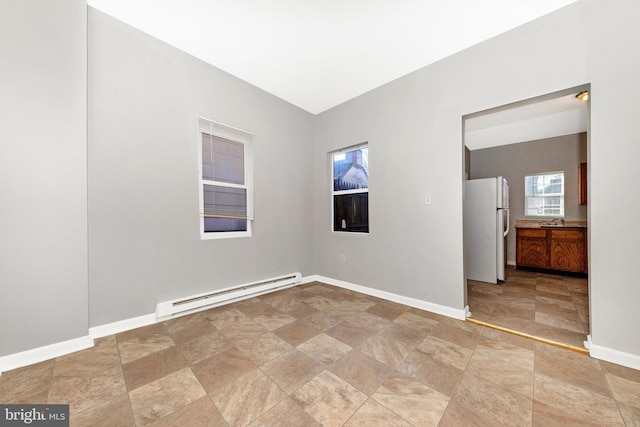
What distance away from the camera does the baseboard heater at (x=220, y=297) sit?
2445mm

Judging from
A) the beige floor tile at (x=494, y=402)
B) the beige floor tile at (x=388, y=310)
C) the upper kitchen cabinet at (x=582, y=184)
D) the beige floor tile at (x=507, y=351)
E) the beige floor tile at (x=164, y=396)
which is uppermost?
the upper kitchen cabinet at (x=582, y=184)

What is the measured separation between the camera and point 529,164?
16.8 ft

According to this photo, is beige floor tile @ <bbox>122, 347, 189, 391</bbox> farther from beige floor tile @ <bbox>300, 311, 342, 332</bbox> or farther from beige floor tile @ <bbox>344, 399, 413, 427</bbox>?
beige floor tile @ <bbox>344, 399, 413, 427</bbox>

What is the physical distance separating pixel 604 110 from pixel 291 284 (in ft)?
12.3

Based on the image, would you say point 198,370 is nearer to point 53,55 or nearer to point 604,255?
point 53,55

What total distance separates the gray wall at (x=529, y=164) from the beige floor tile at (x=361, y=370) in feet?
16.9

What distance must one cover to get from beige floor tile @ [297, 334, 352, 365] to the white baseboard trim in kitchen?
4.15 feet

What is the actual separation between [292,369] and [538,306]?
3.08m

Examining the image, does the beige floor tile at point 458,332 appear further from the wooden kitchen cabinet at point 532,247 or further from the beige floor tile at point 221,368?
the wooden kitchen cabinet at point 532,247

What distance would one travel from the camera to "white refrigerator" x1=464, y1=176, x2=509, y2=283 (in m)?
3.76

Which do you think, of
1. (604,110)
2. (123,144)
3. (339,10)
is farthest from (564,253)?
(123,144)

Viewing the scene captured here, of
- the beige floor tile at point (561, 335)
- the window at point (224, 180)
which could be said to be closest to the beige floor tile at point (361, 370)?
the beige floor tile at point (561, 335)

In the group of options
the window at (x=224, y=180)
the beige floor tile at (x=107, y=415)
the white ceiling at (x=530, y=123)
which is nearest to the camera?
the beige floor tile at (x=107, y=415)

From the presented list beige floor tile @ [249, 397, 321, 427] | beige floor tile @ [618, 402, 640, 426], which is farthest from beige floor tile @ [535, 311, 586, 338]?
beige floor tile @ [249, 397, 321, 427]
